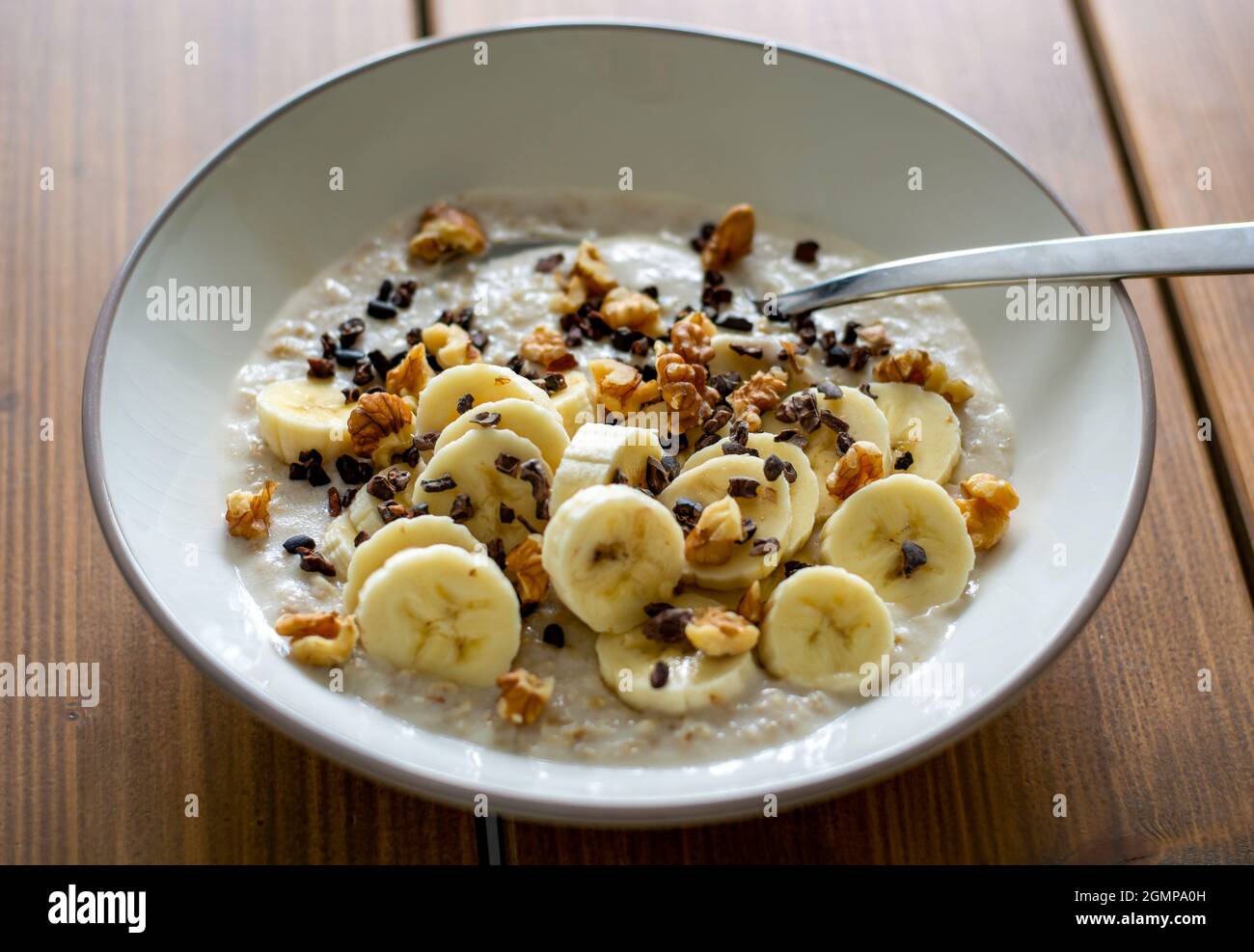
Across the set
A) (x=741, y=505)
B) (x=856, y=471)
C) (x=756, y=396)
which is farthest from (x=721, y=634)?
(x=756, y=396)

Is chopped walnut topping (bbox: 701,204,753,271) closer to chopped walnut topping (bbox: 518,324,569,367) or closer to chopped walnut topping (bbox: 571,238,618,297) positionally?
chopped walnut topping (bbox: 571,238,618,297)

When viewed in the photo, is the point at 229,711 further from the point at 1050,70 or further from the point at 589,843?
the point at 1050,70

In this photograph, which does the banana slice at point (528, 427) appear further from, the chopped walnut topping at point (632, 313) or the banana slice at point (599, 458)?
the chopped walnut topping at point (632, 313)

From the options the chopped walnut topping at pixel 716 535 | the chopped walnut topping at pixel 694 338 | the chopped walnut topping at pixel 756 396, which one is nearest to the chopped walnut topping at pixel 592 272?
the chopped walnut topping at pixel 694 338

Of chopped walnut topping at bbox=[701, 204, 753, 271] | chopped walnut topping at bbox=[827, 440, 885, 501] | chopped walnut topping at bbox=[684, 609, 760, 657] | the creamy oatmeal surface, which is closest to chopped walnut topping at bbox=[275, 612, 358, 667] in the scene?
the creamy oatmeal surface

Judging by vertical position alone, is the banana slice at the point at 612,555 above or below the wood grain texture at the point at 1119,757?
above

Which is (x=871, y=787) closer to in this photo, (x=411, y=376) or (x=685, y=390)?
(x=685, y=390)
